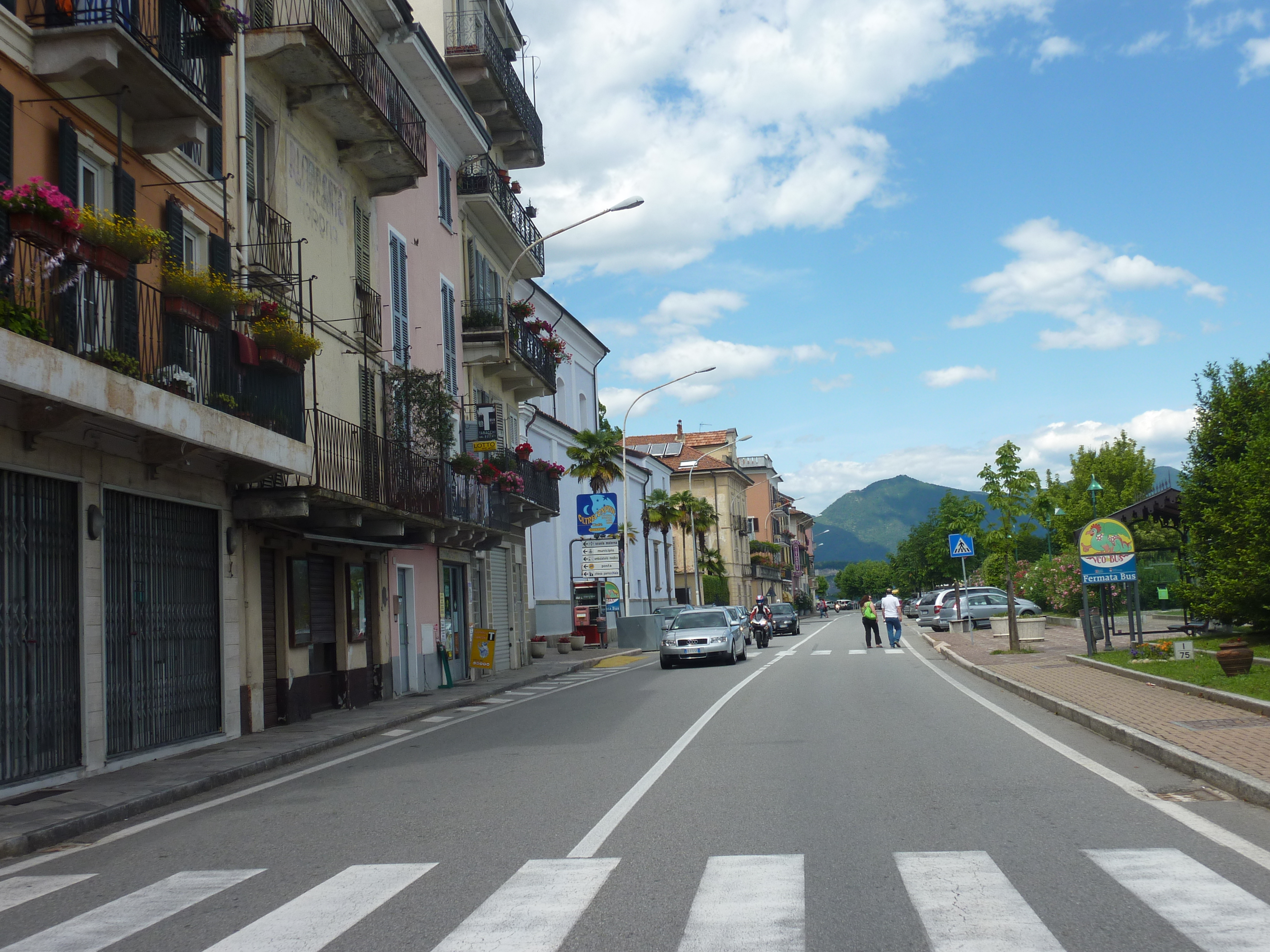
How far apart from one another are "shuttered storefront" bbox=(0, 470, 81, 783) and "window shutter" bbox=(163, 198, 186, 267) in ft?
11.0

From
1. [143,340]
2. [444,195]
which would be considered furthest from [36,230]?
[444,195]

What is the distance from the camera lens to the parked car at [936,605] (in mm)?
47375

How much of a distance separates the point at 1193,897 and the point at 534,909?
3068 mm

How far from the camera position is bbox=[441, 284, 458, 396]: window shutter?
87.5 feet

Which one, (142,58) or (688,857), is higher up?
(142,58)

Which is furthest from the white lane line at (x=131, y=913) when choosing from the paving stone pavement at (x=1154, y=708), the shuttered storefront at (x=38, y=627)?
the paving stone pavement at (x=1154, y=708)

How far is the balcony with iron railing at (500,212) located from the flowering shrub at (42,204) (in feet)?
60.9

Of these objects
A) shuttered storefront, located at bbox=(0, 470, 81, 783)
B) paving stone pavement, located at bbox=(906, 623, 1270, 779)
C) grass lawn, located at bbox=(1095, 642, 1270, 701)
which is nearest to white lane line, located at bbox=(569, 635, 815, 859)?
paving stone pavement, located at bbox=(906, 623, 1270, 779)

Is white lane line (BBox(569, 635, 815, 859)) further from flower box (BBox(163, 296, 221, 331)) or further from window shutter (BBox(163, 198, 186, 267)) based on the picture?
window shutter (BBox(163, 198, 186, 267))

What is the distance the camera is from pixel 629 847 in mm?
7242

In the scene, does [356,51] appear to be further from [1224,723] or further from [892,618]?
[892,618]

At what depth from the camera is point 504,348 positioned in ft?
93.3

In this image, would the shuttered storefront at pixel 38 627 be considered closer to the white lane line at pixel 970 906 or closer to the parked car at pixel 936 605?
the white lane line at pixel 970 906

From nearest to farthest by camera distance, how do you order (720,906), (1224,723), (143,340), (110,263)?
(720,906) < (110,263) < (1224,723) < (143,340)
